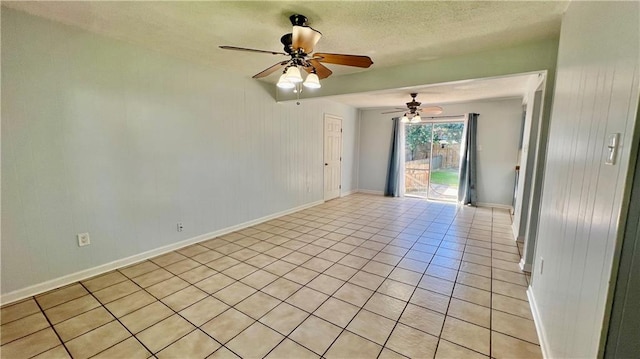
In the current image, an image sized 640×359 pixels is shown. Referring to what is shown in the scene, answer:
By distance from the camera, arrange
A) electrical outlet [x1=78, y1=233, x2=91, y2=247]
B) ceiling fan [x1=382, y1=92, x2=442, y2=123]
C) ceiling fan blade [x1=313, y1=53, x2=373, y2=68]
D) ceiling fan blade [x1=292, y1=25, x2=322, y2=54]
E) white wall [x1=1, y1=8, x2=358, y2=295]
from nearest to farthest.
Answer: ceiling fan blade [x1=292, y1=25, x2=322, y2=54], ceiling fan blade [x1=313, y1=53, x2=373, y2=68], white wall [x1=1, y1=8, x2=358, y2=295], electrical outlet [x1=78, y1=233, x2=91, y2=247], ceiling fan [x1=382, y1=92, x2=442, y2=123]

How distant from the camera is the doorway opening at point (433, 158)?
6.48m

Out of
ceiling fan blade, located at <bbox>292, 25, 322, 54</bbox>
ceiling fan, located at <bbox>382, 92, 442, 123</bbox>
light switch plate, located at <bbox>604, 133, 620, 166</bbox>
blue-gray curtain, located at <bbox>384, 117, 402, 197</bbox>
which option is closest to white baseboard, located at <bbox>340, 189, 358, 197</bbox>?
blue-gray curtain, located at <bbox>384, 117, 402, 197</bbox>

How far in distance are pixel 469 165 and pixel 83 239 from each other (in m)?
6.75

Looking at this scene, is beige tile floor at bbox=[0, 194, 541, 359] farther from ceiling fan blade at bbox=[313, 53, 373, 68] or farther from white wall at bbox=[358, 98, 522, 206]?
white wall at bbox=[358, 98, 522, 206]

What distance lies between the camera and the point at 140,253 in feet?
9.91

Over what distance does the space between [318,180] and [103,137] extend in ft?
13.2

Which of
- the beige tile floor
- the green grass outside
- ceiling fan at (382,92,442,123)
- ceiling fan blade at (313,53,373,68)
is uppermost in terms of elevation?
ceiling fan at (382,92,442,123)

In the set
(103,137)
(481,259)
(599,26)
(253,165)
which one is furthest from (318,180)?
(599,26)

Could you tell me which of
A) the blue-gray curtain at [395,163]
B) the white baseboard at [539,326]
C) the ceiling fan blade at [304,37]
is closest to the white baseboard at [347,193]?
the blue-gray curtain at [395,163]

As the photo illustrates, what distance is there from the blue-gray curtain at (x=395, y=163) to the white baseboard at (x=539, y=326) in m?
4.67

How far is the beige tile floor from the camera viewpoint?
1.76m

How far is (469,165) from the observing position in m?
5.89

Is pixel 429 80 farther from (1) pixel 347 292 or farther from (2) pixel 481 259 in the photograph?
(1) pixel 347 292

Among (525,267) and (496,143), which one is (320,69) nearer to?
(525,267)
